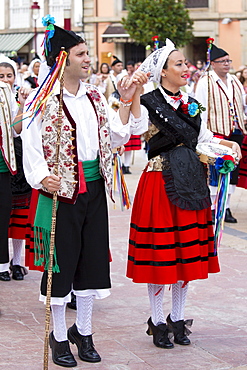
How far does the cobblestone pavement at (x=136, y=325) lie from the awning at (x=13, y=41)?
28.1 metres

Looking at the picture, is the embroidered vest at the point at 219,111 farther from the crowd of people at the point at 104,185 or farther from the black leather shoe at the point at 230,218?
the crowd of people at the point at 104,185

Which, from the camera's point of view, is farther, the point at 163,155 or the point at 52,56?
the point at 163,155

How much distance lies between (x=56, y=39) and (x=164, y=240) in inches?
53.6

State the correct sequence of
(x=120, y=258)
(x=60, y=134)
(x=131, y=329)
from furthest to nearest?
1. (x=120, y=258)
2. (x=131, y=329)
3. (x=60, y=134)

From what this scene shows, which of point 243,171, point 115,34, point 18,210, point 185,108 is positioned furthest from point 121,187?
point 115,34

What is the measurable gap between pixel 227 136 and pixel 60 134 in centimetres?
434

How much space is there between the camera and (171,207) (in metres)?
4.59

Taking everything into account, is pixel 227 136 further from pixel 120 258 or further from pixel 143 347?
pixel 143 347

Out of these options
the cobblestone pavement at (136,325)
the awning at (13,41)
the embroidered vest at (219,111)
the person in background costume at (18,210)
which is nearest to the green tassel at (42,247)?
the cobblestone pavement at (136,325)

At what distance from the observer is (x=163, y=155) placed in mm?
4672

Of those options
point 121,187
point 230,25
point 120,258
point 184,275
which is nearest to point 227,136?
point 120,258

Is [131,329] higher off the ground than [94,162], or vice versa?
[94,162]

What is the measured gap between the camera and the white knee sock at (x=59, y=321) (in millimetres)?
4328

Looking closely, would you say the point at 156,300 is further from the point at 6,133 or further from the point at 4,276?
the point at 4,276
